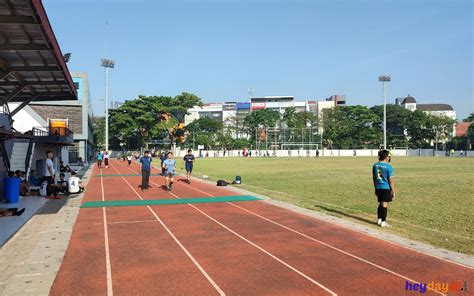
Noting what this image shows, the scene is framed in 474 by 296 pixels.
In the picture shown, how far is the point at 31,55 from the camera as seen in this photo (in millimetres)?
13625

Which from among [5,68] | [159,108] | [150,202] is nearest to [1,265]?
[150,202]

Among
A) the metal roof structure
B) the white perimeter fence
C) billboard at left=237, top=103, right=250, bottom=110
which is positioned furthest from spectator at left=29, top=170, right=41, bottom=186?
billboard at left=237, top=103, right=250, bottom=110

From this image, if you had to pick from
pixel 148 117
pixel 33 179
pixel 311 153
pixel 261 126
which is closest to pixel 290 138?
pixel 311 153

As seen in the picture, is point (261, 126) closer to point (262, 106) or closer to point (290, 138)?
point (290, 138)

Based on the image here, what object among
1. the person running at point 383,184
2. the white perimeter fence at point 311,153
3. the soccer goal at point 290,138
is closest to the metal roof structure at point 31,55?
the person running at point 383,184

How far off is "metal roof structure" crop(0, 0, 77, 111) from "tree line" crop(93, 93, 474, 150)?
186ft

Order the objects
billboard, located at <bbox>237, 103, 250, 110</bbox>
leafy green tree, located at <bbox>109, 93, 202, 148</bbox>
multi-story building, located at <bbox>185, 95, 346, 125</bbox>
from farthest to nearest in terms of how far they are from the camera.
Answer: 1. billboard, located at <bbox>237, 103, 250, 110</bbox>
2. multi-story building, located at <bbox>185, 95, 346, 125</bbox>
3. leafy green tree, located at <bbox>109, 93, 202, 148</bbox>

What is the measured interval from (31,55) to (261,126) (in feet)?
294

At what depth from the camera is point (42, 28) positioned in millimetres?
10320

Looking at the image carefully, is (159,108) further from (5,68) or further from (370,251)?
(370,251)

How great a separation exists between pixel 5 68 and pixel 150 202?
7.28 m

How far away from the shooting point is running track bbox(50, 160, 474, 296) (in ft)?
18.1

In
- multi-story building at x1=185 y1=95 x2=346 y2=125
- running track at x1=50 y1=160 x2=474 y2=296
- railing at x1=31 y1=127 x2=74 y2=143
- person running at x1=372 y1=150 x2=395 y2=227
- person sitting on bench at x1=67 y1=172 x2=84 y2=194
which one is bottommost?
running track at x1=50 y1=160 x2=474 y2=296

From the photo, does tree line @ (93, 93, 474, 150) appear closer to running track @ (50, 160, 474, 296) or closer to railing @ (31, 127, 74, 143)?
railing @ (31, 127, 74, 143)
